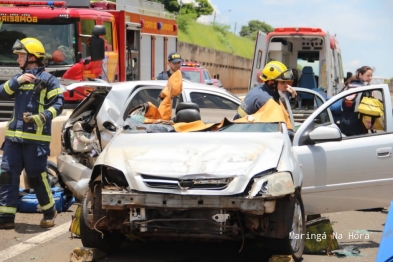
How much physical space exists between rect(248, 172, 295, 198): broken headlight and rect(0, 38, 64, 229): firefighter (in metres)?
3.11

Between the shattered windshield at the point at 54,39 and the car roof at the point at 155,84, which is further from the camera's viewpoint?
the shattered windshield at the point at 54,39

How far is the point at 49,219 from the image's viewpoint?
8930mm

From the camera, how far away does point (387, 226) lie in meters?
4.27

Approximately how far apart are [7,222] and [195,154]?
2.82 meters

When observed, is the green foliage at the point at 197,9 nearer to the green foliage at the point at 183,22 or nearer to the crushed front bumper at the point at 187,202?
the green foliage at the point at 183,22

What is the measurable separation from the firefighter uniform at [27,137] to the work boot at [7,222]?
0.14ft

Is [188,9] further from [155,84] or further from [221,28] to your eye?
[155,84]

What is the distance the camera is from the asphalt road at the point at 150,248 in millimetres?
7421

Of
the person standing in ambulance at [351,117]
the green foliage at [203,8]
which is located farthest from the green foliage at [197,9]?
the person standing in ambulance at [351,117]

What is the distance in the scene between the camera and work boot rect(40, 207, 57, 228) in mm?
8859

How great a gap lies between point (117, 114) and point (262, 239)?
3.10 meters

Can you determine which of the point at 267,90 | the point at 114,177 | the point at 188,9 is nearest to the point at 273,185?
the point at 114,177

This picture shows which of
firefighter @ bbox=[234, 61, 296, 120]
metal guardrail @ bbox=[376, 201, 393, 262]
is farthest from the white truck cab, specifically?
metal guardrail @ bbox=[376, 201, 393, 262]

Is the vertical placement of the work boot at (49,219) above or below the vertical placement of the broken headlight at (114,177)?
below
